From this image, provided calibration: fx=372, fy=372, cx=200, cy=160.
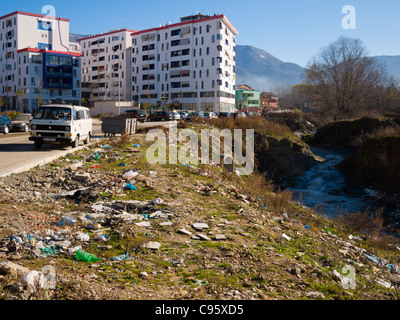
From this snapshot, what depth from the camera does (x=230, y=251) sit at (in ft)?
21.9

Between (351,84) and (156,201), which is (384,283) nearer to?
(156,201)

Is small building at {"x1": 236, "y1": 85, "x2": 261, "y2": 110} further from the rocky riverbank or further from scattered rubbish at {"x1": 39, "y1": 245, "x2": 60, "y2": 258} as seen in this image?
scattered rubbish at {"x1": 39, "y1": 245, "x2": 60, "y2": 258}

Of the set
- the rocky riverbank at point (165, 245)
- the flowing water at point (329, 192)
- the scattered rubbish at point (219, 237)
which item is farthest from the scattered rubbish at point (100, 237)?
the flowing water at point (329, 192)

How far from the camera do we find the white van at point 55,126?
1734 cm

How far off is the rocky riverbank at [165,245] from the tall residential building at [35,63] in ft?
260

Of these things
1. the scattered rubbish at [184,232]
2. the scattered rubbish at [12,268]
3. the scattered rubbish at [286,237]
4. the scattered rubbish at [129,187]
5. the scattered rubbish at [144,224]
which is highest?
the scattered rubbish at [129,187]

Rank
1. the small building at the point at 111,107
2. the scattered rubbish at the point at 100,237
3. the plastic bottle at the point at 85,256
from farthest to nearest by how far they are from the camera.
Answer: the small building at the point at 111,107, the scattered rubbish at the point at 100,237, the plastic bottle at the point at 85,256

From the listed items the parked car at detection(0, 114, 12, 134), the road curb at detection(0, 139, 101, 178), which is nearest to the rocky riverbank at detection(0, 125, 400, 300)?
the road curb at detection(0, 139, 101, 178)

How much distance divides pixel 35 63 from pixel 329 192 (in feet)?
265

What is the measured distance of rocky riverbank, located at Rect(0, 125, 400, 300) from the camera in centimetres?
504

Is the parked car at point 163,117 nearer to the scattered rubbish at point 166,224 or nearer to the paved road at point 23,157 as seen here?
the paved road at point 23,157
